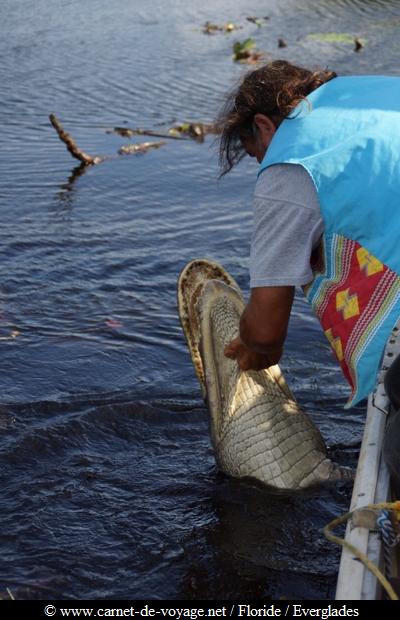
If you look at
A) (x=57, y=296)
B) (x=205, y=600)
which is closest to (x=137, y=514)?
(x=205, y=600)

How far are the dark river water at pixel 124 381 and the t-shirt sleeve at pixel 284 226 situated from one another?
1.28 m

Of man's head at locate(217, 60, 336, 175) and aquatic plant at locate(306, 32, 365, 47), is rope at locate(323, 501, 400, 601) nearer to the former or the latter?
man's head at locate(217, 60, 336, 175)

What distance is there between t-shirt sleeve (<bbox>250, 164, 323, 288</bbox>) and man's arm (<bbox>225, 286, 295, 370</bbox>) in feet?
0.15

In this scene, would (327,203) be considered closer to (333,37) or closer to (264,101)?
(264,101)

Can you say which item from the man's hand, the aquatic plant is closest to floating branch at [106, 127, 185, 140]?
the aquatic plant

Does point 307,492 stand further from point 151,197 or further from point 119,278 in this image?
point 151,197

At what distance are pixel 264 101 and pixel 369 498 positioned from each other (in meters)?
1.34

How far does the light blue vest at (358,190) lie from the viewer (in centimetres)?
272

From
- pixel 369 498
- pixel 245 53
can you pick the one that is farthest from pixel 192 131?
pixel 369 498

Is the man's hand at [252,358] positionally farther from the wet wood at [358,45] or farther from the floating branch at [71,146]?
the wet wood at [358,45]

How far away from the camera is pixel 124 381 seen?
513cm

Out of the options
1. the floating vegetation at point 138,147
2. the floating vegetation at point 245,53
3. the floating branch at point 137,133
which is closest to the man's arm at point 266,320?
the floating vegetation at point 138,147

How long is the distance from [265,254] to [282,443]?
4.03ft

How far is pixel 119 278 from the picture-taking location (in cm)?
658
